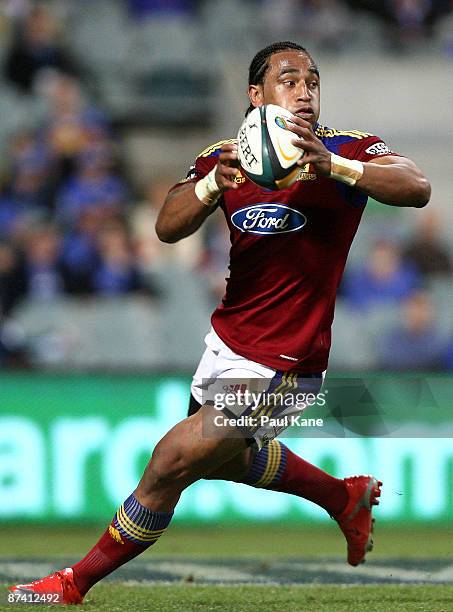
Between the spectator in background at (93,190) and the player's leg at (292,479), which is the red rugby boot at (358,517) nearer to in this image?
the player's leg at (292,479)

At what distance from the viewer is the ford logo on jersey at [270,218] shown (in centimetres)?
498

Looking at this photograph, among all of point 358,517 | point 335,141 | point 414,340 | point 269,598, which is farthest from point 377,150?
point 414,340

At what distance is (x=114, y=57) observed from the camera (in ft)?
46.8

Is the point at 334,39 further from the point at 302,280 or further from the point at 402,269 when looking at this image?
the point at 302,280

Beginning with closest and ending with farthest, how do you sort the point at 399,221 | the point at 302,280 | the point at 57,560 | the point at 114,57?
the point at 302,280 → the point at 57,560 → the point at 399,221 → the point at 114,57

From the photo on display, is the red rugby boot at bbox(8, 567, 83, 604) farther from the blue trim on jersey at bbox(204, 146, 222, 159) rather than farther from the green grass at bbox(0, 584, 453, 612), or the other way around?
the blue trim on jersey at bbox(204, 146, 222, 159)

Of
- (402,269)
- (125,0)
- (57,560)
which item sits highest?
(125,0)

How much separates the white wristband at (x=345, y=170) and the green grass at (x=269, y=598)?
5.69ft

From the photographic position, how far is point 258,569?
6.66m

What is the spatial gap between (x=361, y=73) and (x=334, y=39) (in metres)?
0.49

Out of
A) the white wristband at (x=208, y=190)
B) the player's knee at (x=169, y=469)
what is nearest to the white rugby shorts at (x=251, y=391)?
the player's knee at (x=169, y=469)

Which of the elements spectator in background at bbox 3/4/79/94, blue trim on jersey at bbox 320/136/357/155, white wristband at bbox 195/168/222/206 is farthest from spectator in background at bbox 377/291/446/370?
white wristband at bbox 195/168/222/206

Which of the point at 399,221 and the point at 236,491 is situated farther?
the point at 399,221

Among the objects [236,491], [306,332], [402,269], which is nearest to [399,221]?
[402,269]
